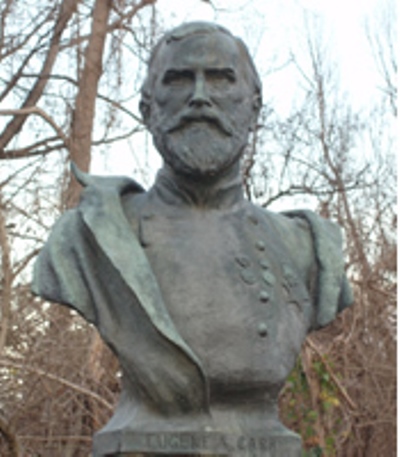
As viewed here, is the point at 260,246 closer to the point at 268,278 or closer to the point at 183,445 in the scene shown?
the point at 268,278

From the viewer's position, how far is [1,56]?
9.22 meters

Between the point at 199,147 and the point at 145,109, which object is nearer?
the point at 199,147

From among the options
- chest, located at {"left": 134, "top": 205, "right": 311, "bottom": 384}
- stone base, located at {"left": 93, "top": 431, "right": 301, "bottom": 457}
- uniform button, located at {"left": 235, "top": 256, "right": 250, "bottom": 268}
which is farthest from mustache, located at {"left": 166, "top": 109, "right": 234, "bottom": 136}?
stone base, located at {"left": 93, "top": 431, "right": 301, "bottom": 457}

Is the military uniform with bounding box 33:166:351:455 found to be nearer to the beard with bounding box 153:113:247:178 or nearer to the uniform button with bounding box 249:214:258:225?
the uniform button with bounding box 249:214:258:225

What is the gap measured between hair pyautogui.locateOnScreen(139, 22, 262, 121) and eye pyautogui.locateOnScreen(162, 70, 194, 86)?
0.10 m

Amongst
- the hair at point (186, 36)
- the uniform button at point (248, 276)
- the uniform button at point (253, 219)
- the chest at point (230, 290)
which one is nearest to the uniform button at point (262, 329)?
the chest at point (230, 290)

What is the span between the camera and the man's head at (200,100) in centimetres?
317

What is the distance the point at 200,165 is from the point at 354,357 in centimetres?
775

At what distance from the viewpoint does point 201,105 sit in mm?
3164

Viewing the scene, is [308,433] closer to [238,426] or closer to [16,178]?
[16,178]

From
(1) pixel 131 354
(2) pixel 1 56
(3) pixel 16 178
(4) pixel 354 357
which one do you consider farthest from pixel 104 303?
(4) pixel 354 357

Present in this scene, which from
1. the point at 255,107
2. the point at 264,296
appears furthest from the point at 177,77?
the point at 264,296

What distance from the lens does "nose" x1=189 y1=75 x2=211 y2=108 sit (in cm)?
315

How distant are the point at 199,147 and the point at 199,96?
15 centimetres
